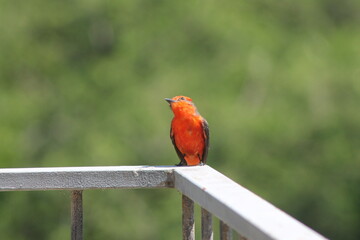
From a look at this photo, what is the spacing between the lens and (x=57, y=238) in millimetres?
20500

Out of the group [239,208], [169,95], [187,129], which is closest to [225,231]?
[239,208]

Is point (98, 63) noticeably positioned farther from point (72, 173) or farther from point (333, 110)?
point (72, 173)

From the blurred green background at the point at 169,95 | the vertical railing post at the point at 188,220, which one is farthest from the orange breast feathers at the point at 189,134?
the blurred green background at the point at 169,95

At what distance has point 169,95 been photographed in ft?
72.1

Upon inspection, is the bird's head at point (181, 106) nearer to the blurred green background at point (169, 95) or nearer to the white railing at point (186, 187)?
the white railing at point (186, 187)

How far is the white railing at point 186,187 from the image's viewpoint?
243 centimetres

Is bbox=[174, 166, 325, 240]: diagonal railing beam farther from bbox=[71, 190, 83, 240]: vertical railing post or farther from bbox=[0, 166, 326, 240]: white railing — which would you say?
bbox=[71, 190, 83, 240]: vertical railing post

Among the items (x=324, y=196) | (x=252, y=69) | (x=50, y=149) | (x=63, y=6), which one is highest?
(x=63, y=6)

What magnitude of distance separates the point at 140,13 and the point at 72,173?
2255 cm

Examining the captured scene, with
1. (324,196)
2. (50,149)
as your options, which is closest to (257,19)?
(324,196)

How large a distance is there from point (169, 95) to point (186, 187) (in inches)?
743

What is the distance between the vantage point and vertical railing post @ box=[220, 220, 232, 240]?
2611mm

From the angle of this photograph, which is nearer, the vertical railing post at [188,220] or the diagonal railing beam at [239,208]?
the diagonal railing beam at [239,208]

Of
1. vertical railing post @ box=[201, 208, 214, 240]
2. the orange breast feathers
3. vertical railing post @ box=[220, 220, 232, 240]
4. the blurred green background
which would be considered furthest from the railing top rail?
the blurred green background
